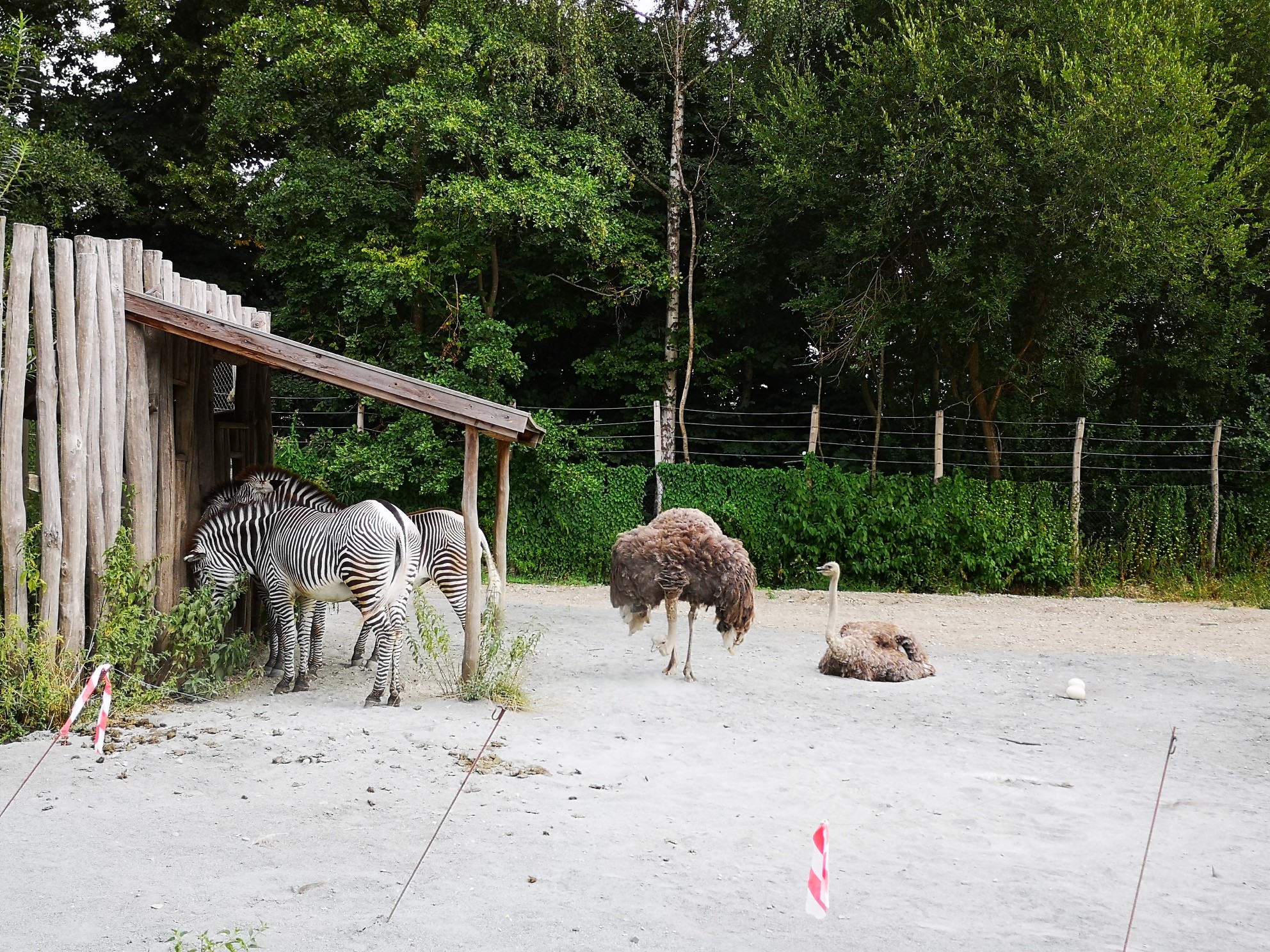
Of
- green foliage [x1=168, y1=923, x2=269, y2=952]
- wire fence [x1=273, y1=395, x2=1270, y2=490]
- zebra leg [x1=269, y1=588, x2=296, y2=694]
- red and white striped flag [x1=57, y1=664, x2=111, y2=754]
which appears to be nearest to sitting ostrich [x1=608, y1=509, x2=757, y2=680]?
zebra leg [x1=269, y1=588, x2=296, y2=694]

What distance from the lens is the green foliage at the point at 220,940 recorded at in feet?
12.1

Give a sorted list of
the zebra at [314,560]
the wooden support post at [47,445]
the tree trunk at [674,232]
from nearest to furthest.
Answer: the wooden support post at [47,445]
the zebra at [314,560]
the tree trunk at [674,232]

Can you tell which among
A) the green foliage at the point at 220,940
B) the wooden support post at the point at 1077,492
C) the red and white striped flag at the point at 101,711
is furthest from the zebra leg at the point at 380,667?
the wooden support post at the point at 1077,492

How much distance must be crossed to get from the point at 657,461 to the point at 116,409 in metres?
9.82

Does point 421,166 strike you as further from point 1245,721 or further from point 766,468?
point 1245,721

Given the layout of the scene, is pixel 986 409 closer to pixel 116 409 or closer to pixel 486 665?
pixel 486 665

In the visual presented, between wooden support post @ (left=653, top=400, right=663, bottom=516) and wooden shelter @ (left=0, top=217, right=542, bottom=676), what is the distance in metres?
7.65

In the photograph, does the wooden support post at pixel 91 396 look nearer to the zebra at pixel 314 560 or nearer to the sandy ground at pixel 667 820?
the zebra at pixel 314 560

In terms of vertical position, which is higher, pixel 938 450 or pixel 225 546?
pixel 938 450

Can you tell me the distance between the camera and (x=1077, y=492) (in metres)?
15.5

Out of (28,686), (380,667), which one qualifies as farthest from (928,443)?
(28,686)

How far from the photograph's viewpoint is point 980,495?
50.6 ft

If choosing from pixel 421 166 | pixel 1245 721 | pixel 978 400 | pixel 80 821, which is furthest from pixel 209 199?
pixel 1245 721

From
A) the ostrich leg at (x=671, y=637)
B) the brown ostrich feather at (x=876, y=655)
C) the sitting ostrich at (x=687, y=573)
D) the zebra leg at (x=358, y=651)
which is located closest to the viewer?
the sitting ostrich at (x=687, y=573)
